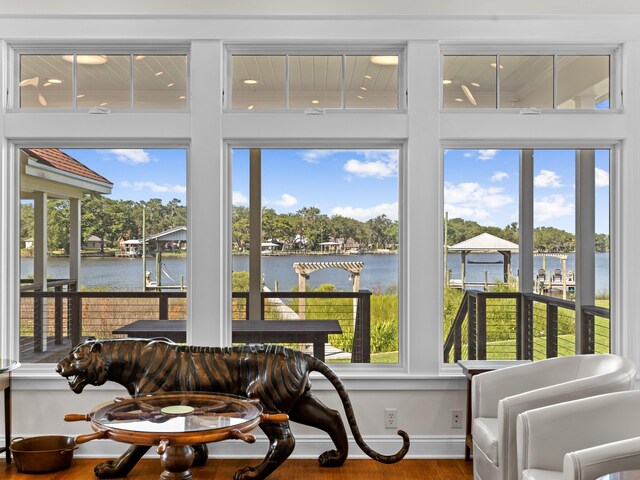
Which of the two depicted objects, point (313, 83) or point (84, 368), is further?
point (313, 83)

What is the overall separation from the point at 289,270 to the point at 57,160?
167 centimetres

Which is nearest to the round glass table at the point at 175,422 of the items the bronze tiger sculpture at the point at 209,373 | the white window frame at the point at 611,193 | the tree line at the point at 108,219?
the bronze tiger sculpture at the point at 209,373

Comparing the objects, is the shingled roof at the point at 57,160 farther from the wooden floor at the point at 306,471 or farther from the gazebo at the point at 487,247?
the gazebo at the point at 487,247

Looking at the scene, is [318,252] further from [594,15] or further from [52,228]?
[594,15]

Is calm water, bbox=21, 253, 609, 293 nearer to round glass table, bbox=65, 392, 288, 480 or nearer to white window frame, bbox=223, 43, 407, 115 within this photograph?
white window frame, bbox=223, 43, 407, 115

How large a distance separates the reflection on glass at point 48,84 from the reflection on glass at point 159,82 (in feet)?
1.44

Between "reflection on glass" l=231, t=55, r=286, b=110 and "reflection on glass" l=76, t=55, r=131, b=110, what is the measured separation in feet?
2.28

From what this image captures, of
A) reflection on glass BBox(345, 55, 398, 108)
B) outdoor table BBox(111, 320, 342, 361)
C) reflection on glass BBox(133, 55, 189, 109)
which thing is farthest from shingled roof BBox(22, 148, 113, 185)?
reflection on glass BBox(345, 55, 398, 108)

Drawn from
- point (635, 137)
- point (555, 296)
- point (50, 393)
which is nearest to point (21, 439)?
point (50, 393)

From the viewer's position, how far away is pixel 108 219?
3.85 m

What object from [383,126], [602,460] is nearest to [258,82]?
[383,126]

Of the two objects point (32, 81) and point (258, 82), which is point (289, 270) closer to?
point (258, 82)

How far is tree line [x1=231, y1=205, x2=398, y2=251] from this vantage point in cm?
385

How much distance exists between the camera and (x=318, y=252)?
3.86m
